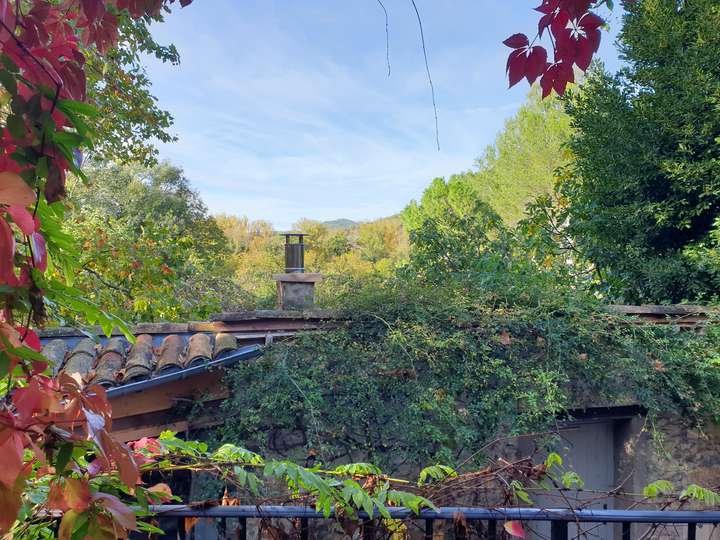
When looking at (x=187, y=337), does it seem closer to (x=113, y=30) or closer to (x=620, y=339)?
(x=113, y=30)

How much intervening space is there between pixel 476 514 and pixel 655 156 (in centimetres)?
516

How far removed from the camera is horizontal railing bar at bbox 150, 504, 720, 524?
4.52 feet

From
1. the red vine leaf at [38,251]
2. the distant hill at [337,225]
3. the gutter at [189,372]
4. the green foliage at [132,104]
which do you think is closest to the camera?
the red vine leaf at [38,251]

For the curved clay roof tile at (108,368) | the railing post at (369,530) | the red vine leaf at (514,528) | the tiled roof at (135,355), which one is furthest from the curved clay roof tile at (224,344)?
the red vine leaf at (514,528)

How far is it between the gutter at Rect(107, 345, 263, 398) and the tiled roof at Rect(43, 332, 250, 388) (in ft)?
0.14

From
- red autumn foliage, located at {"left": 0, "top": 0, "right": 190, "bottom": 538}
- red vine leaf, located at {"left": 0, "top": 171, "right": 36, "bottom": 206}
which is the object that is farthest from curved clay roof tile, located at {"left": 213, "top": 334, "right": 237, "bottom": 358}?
red vine leaf, located at {"left": 0, "top": 171, "right": 36, "bottom": 206}

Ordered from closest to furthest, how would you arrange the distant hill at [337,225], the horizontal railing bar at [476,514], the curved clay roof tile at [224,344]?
the horizontal railing bar at [476,514] → the curved clay roof tile at [224,344] → the distant hill at [337,225]

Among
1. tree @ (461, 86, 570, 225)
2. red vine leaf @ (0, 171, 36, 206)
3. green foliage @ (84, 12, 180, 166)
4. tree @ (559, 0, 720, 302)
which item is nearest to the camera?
red vine leaf @ (0, 171, 36, 206)

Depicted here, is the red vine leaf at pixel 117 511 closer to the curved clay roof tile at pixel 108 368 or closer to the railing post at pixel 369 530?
the railing post at pixel 369 530

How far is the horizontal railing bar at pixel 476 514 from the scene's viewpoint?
1.38 metres

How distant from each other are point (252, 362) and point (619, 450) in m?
3.00

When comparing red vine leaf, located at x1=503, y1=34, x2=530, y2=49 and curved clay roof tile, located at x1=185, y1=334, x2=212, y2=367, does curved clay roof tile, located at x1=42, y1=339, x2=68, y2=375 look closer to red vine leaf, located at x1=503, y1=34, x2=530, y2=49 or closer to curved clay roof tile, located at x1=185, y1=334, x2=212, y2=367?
curved clay roof tile, located at x1=185, y1=334, x2=212, y2=367

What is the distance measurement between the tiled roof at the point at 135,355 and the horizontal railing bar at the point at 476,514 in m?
1.78

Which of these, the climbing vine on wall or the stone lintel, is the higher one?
the stone lintel
